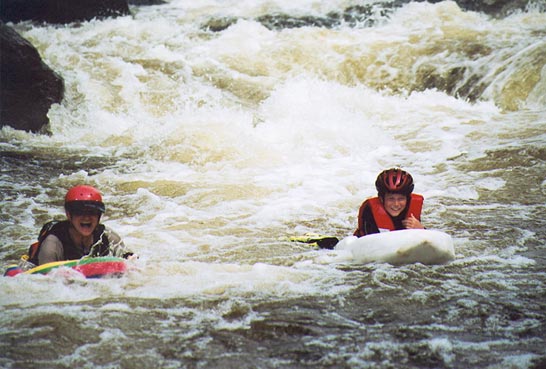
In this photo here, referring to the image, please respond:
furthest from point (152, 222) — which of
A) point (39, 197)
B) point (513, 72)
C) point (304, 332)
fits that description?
point (513, 72)

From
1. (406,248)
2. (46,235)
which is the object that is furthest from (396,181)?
(46,235)

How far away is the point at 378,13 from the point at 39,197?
12.5 metres

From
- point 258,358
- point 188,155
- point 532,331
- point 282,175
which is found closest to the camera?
point 258,358

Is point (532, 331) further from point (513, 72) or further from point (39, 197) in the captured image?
point (513, 72)

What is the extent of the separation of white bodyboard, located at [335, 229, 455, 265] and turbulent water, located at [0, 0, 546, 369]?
0.29 ft

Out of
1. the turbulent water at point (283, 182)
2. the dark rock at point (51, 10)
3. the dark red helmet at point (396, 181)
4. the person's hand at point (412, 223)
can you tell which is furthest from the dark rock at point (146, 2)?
the person's hand at point (412, 223)

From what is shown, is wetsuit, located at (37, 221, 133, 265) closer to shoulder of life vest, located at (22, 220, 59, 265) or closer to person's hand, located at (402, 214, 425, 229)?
shoulder of life vest, located at (22, 220, 59, 265)

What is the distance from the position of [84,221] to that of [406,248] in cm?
228

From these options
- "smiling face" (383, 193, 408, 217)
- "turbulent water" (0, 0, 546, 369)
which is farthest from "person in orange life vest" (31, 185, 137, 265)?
"smiling face" (383, 193, 408, 217)

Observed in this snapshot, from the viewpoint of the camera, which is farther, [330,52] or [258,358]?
[330,52]

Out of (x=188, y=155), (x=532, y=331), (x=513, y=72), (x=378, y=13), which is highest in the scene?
(x=378, y=13)

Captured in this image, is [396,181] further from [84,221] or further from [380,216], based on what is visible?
[84,221]

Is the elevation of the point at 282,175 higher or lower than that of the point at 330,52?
lower

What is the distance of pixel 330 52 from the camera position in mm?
14289
